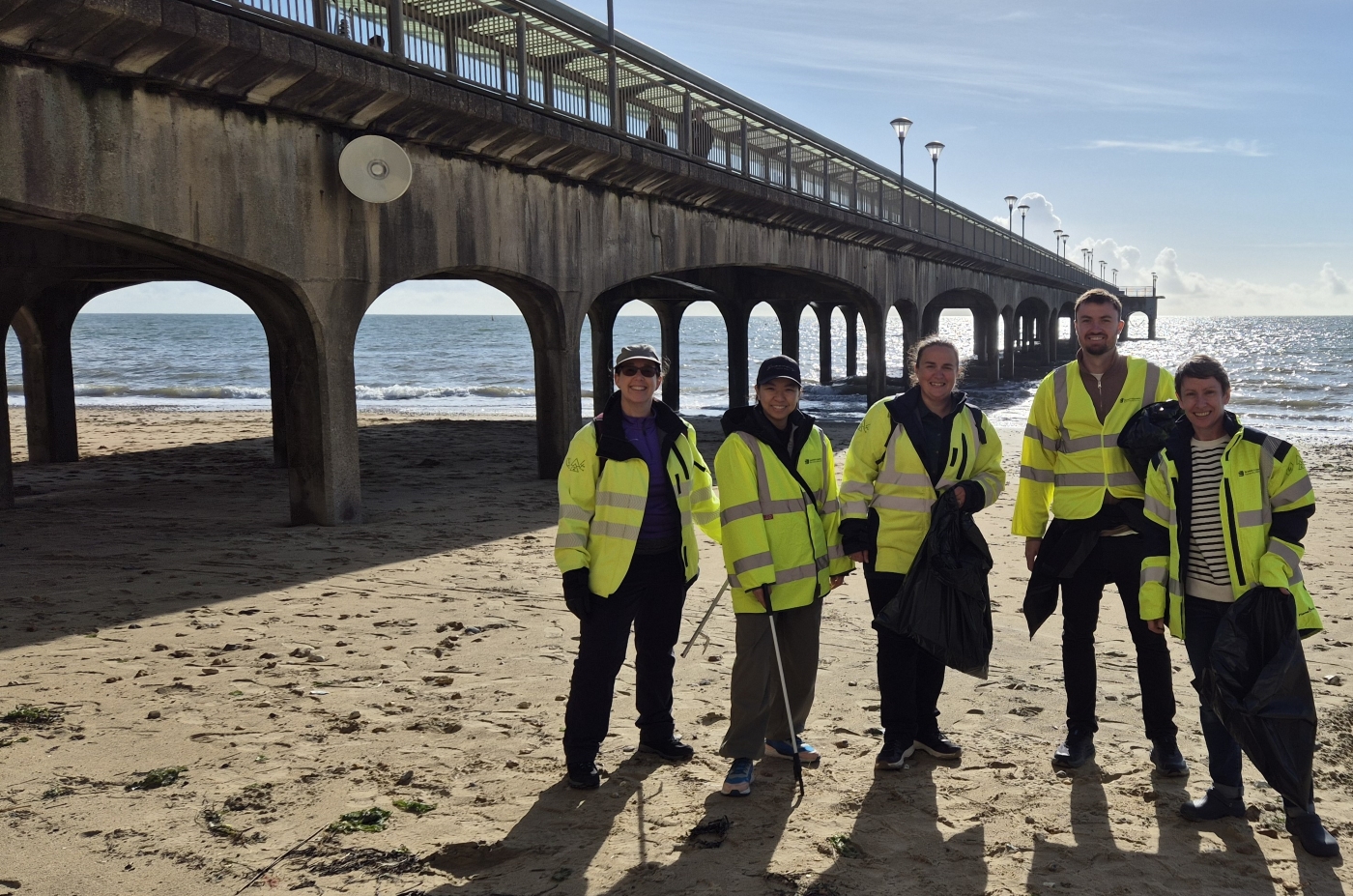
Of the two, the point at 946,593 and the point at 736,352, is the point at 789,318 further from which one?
the point at 946,593

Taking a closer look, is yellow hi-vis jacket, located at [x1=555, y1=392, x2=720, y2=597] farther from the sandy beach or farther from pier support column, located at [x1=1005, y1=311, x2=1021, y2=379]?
pier support column, located at [x1=1005, y1=311, x2=1021, y2=379]

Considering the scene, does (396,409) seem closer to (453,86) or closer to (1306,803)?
(453,86)

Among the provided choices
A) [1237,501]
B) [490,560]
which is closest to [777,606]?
[1237,501]

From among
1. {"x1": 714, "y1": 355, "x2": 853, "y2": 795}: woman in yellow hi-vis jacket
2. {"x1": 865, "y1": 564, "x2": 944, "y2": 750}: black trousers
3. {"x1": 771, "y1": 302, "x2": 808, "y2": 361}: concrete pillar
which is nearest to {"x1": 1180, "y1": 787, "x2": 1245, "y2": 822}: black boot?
{"x1": 865, "y1": 564, "x2": 944, "y2": 750}: black trousers

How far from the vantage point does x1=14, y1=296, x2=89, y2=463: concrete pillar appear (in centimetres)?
1530

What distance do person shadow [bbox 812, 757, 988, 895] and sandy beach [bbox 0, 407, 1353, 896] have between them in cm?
1

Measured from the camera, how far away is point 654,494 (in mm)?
4355

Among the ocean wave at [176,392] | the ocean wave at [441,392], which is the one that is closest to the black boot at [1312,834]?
the ocean wave at [441,392]

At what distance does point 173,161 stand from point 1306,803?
24.7 ft

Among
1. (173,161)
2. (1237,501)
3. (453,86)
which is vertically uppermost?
(453,86)

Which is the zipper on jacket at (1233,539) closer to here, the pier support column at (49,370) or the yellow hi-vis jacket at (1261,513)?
the yellow hi-vis jacket at (1261,513)

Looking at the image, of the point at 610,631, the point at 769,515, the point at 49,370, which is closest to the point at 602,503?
the point at 610,631

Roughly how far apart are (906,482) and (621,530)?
1.16m

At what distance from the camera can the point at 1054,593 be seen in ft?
15.0
